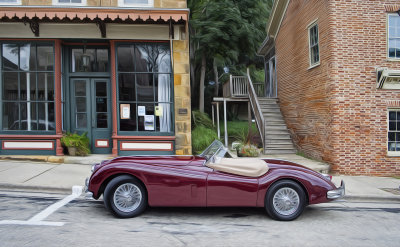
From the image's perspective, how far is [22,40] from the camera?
364 inches

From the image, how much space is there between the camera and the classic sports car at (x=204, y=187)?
4.61 meters

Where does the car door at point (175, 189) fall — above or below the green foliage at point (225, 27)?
below

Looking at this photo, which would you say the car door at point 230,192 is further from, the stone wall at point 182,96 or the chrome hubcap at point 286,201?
the stone wall at point 182,96

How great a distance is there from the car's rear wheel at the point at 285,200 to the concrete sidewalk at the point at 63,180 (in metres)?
2.35

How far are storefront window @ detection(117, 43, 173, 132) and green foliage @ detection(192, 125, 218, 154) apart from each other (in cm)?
131

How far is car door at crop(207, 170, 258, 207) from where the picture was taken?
15.2 feet

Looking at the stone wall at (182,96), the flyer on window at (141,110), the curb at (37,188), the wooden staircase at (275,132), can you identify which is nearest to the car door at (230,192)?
the curb at (37,188)

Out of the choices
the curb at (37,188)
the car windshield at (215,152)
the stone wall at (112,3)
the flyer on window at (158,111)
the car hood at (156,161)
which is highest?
the stone wall at (112,3)

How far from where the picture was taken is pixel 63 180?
689cm

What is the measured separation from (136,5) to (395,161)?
921cm

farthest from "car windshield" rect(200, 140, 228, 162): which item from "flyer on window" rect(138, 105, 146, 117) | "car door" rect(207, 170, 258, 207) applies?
"flyer on window" rect(138, 105, 146, 117)

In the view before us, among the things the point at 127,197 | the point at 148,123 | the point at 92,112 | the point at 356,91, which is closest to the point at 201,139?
the point at 148,123

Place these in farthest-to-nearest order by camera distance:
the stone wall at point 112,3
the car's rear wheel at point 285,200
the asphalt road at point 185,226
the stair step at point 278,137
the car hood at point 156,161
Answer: the stair step at point 278,137
the stone wall at point 112,3
the car hood at point 156,161
the car's rear wheel at point 285,200
the asphalt road at point 185,226

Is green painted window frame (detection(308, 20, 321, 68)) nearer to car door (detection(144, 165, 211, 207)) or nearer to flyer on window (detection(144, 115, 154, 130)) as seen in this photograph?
flyer on window (detection(144, 115, 154, 130))
